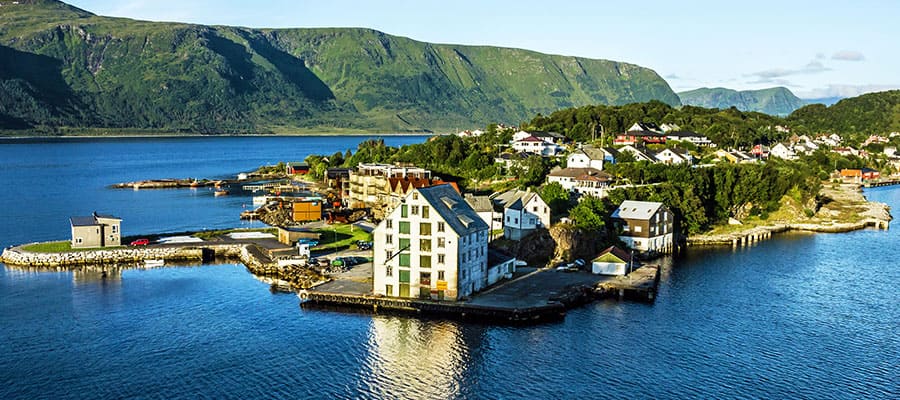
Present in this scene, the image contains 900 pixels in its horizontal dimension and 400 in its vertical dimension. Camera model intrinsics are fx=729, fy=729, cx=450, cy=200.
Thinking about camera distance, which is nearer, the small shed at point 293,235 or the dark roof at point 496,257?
the dark roof at point 496,257

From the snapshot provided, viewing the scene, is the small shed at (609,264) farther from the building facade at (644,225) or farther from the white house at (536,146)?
the white house at (536,146)

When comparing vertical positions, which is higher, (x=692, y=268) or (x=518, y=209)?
(x=518, y=209)

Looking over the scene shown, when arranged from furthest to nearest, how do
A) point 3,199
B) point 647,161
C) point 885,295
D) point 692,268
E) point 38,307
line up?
point 3,199
point 647,161
point 692,268
point 885,295
point 38,307

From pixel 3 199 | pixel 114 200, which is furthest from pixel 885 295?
pixel 3 199

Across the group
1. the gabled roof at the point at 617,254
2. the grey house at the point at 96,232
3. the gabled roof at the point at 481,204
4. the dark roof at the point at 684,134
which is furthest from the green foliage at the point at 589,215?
the dark roof at the point at 684,134

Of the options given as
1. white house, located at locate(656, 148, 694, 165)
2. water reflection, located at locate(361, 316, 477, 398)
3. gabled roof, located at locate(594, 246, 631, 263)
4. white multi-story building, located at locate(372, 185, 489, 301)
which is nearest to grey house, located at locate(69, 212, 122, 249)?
white multi-story building, located at locate(372, 185, 489, 301)

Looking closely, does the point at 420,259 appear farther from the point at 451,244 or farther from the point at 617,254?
the point at 617,254

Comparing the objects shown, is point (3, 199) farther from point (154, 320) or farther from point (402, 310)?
point (402, 310)
